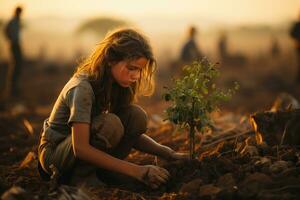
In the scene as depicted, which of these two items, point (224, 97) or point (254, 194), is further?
point (224, 97)

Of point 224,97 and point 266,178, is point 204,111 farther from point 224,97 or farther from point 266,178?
point 266,178

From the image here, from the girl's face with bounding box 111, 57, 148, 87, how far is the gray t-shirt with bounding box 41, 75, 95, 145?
21 centimetres

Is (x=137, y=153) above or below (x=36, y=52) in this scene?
above

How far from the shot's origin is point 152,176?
10.6ft

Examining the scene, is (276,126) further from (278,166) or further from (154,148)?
(154,148)

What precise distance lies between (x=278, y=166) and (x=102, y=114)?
125cm

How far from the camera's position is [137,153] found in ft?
15.6

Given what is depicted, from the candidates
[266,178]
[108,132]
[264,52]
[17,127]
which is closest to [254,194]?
[266,178]

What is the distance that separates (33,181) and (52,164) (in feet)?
1.33

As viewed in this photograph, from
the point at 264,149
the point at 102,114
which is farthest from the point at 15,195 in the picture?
the point at 264,149

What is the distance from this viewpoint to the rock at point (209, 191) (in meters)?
3.05

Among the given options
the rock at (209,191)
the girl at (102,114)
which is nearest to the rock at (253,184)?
the rock at (209,191)

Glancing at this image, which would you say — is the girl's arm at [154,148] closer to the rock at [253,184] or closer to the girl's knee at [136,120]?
the girl's knee at [136,120]

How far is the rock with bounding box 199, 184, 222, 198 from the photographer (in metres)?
3.05
